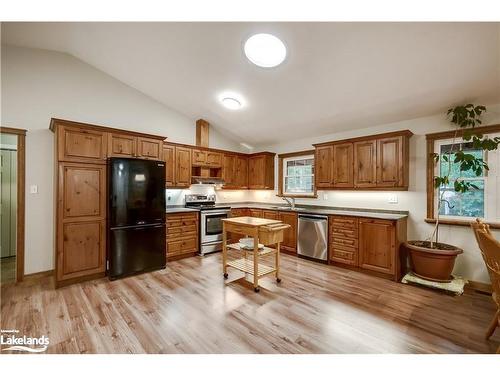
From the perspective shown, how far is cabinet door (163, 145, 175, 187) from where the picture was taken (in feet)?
14.1

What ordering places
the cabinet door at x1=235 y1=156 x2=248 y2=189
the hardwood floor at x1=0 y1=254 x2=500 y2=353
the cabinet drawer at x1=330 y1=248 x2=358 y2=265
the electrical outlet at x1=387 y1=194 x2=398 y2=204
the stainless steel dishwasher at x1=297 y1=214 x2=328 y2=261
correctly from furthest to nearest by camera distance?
the cabinet door at x1=235 y1=156 x2=248 y2=189, the stainless steel dishwasher at x1=297 y1=214 x2=328 y2=261, the electrical outlet at x1=387 y1=194 x2=398 y2=204, the cabinet drawer at x1=330 y1=248 x2=358 y2=265, the hardwood floor at x1=0 y1=254 x2=500 y2=353

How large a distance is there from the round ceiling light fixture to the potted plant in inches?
120

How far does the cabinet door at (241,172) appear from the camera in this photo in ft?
18.1

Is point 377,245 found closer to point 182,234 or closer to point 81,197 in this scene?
point 182,234

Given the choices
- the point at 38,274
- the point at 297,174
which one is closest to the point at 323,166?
the point at 297,174

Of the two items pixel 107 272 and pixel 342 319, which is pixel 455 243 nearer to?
pixel 342 319

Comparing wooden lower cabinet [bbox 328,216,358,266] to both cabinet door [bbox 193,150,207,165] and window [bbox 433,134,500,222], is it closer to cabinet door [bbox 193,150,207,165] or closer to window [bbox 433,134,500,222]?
window [bbox 433,134,500,222]

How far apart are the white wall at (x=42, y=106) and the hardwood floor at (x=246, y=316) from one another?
71cm

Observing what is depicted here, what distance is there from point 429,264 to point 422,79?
2.30 meters

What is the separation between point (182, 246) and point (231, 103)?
106 inches

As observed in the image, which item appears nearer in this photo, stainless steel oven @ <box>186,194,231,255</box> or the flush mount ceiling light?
the flush mount ceiling light

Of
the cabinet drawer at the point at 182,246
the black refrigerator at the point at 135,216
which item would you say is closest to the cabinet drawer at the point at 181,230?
the cabinet drawer at the point at 182,246

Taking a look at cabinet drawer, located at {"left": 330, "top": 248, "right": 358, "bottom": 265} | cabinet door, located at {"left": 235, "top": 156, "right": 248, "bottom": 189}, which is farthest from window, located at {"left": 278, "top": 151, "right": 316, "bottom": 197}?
cabinet drawer, located at {"left": 330, "top": 248, "right": 358, "bottom": 265}

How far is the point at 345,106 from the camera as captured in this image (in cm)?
357
